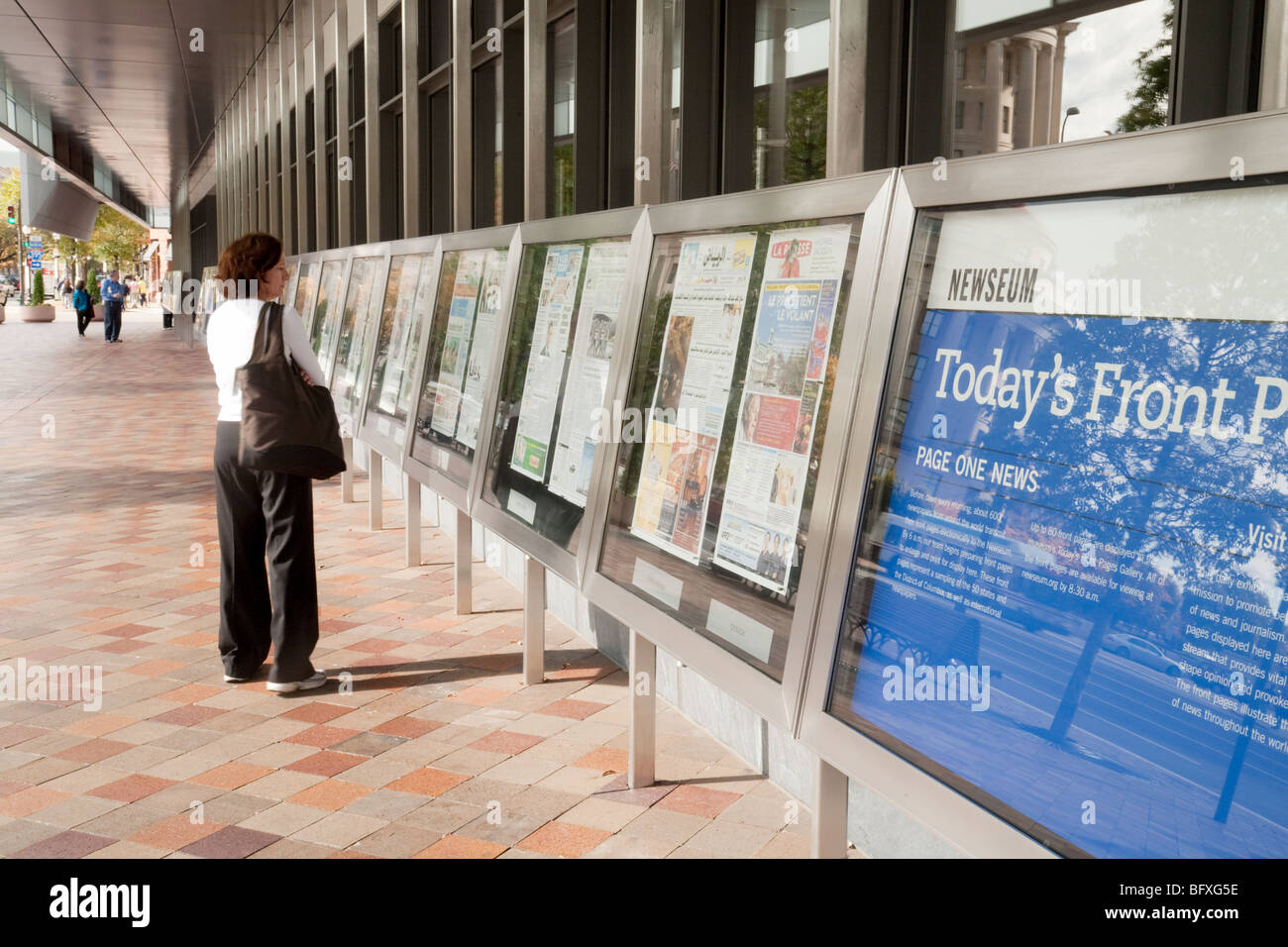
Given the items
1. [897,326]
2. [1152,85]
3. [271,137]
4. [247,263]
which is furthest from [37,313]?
[897,326]

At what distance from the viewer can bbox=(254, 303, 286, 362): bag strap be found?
4.62 metres

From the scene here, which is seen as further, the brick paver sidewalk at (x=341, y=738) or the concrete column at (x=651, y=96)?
the concrete column at (x=651, y=96)

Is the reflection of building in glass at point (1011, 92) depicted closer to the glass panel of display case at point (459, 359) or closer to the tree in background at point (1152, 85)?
the tree in background at point (1152, 85)

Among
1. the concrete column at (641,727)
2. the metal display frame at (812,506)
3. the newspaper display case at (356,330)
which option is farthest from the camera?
the newspaper display case at (356,330)

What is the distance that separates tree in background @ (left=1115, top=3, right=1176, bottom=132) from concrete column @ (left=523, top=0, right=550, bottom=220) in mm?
4018

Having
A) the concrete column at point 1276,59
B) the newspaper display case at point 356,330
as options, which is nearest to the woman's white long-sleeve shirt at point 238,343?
the newspaper display case at point 356,330

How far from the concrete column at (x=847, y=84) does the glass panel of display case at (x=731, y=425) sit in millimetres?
477

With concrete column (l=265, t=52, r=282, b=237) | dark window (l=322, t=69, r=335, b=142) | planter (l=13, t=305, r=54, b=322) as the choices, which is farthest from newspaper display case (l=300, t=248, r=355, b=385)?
planter (l=13, t=305, r=54, b=322)

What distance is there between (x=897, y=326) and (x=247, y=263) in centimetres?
314

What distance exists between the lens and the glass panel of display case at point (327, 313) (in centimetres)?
953

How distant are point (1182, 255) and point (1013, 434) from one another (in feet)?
1.35

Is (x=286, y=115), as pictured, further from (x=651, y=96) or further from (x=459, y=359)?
(x=651, y=96)

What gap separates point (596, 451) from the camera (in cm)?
398

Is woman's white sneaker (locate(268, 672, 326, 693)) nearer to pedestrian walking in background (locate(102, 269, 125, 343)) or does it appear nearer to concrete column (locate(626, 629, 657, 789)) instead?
concrete column (locate(626, 629, 657, 789))
